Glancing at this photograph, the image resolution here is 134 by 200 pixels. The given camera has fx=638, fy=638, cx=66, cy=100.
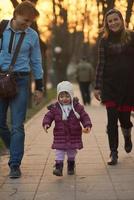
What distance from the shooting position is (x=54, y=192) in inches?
259

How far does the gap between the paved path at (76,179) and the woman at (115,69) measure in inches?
18.8

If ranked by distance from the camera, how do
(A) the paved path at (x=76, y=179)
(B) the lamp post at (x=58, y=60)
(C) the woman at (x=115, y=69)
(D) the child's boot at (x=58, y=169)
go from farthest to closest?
1. (B) the lamp post at (x=58, y=60)
2. (C) the woman at (x=115, y=69)
3. (D) the child's boot at (x=58, y=169)
4. (A) the paved path at (x=76, y=179)

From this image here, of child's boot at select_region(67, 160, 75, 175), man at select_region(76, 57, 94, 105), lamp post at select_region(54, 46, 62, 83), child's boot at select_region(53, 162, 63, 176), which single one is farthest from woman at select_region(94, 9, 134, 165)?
lamp post at select_region(54, 46, 62, 83)

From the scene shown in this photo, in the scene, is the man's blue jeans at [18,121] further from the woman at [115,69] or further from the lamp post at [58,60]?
the lamp post at [58,60]

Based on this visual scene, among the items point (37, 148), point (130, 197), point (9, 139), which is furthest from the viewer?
point (37, 148)

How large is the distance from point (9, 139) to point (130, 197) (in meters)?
2.42

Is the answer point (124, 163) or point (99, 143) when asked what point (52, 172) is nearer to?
point (124, 163)

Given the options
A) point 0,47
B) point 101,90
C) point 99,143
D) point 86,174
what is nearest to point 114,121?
point 101,90

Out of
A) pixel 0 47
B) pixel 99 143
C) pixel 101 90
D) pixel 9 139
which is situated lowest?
pixel 99 143

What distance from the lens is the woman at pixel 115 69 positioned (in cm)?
815

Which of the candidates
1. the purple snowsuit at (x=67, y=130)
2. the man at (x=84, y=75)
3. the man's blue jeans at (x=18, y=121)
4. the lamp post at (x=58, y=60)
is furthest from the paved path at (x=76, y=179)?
the lamp post at (x=58, y=60)

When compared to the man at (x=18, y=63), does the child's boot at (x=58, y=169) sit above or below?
below

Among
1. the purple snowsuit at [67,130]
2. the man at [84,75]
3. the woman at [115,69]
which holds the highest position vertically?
the woman at [115,69]

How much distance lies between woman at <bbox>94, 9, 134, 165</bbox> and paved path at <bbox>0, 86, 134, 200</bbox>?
477 mm
